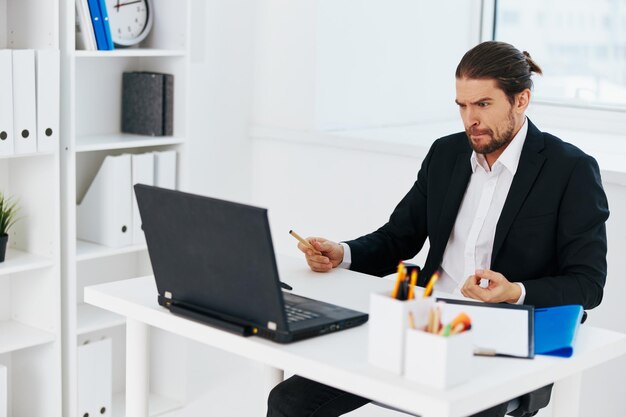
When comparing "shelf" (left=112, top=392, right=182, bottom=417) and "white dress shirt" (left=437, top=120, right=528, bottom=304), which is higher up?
"white dress shirt" (left=437, top=120, right=528, bottom=304)

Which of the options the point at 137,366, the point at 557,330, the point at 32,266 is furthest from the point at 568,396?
the point at 32,266

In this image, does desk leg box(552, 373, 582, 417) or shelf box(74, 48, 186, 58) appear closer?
desk leg box(552, 373, 582, 417)

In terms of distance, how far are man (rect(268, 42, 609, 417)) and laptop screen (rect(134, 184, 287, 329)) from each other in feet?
1.48

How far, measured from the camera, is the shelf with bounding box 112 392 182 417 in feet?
11.0

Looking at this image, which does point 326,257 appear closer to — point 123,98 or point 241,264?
point 241,264

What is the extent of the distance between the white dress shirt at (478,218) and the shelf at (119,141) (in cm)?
108

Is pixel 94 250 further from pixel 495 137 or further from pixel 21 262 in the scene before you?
pixel 495 137

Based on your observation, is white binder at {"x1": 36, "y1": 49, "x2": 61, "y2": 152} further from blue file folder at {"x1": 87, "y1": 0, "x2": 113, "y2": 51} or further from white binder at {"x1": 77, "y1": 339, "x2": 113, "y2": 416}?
white binder at {"x1": 77, "y1": 339, "x2": 113, "y2": 416}

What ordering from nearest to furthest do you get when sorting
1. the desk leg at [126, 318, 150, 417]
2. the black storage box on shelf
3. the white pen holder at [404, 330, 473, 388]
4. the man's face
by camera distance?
the white pen holder at [404, 330, 473, 388]
the desk leg at [126, 318, 150, 417]
the man's face
the black storage box on shelf

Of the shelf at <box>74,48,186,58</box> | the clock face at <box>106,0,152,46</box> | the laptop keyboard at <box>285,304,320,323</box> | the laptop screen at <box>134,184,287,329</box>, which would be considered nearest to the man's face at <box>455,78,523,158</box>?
the laptop keyboard at <box>285,304,320,323</box>

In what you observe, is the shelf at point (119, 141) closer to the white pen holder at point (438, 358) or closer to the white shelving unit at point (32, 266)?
the white shelving unit at point (32, 266)

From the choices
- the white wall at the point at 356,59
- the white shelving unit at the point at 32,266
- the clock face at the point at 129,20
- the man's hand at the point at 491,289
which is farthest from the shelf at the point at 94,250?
the man's hand at the point at 491,289

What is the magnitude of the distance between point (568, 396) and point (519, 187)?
548mm

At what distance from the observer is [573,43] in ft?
11.9
